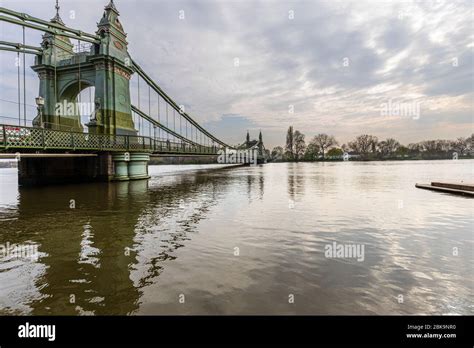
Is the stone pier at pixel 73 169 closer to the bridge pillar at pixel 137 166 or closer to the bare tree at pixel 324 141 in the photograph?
the bridge pillar at pixel 137 166

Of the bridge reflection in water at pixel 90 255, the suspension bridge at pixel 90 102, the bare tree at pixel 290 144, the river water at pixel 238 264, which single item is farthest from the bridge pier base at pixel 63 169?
the bare tree at pixel 290 144

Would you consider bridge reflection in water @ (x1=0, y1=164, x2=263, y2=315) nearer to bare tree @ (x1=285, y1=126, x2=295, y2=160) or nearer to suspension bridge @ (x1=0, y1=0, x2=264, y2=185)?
suspension bridge @ (x1=0, y1=0, x2=264, y2=185)

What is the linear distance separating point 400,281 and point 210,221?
20.7 feet

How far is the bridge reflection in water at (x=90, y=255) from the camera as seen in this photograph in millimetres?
3861

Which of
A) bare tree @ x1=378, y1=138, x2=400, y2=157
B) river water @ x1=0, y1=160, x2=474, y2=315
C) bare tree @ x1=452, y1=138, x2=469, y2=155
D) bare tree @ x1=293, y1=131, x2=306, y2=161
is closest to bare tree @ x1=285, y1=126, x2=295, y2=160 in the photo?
bare tree @ x1=293, y1=131, x2=306, y2=161

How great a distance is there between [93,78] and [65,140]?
9.96m

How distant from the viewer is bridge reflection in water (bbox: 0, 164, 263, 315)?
12.7ft

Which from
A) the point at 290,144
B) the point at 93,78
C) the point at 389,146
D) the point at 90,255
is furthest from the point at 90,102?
the point at 389,146

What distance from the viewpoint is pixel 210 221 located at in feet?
31.1

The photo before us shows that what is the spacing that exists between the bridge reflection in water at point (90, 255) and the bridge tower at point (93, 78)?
54.6 feet

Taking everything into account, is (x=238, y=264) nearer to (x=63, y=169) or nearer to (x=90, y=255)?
(x=90, y=255)

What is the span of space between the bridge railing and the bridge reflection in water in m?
6.84

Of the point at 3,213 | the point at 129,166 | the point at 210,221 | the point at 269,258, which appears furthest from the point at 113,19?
the point at 269,258
